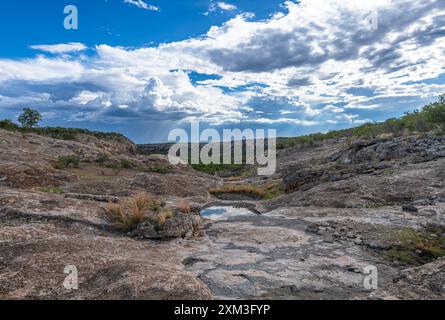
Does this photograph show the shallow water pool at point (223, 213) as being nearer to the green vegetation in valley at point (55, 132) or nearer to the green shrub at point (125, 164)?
the green shrub at point (125, 164)

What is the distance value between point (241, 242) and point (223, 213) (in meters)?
4.64

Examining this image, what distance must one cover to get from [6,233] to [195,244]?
4406 millimetres

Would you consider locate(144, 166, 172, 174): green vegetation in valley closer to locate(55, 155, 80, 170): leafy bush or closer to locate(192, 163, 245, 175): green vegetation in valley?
locate(55, 155, 80, 170): leafy bush

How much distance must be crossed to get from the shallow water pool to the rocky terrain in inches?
15.2

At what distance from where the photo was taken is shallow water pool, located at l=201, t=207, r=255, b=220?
43.1ft

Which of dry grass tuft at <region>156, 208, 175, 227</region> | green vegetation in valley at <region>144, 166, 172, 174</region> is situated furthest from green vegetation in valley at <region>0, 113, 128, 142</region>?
dry grass tuft at <region>156, 208, 175, 227</region>

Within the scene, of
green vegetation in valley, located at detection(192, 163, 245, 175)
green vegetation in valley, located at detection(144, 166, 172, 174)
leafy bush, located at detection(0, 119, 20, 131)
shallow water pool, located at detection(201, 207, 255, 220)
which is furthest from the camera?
green vegetation in valley, located at detection(192, 163, 245, 175)

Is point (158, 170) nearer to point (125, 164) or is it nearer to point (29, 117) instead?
point (125, 164)

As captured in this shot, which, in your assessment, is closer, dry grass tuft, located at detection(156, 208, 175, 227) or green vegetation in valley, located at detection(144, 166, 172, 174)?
dry grass tuft, located at detection(156, 208, 175, 227)

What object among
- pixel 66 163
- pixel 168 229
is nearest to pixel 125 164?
pixel 66 163

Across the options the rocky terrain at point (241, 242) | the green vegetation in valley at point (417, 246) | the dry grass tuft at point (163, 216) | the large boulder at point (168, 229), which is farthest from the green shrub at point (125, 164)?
the green vegetation in valley at point (417, 246)

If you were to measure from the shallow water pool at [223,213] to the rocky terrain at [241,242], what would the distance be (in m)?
0.39

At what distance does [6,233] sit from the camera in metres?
8.04
